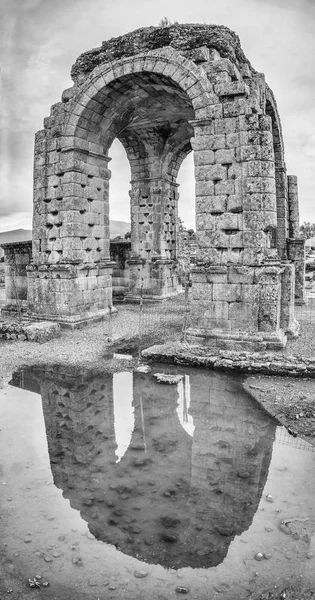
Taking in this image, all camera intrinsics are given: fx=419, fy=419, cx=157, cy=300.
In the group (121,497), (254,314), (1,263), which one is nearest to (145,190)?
(254,314)

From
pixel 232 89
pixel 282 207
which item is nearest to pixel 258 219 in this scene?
pixel 232 89

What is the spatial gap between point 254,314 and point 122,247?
8480mm

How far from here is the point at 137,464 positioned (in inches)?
151

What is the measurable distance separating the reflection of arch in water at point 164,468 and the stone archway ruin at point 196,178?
2.38 meters

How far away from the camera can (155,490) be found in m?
3.41

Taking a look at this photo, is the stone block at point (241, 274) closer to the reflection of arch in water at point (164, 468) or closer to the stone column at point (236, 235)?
the stone column at point (236, 235)

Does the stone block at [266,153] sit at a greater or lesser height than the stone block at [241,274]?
greater

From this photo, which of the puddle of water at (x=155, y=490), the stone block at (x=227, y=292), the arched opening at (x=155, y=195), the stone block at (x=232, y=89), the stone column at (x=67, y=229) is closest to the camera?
the puddle of water at (x=155, y=490)

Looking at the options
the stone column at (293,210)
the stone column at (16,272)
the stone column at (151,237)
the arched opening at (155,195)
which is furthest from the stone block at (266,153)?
the stone column at (151,237)

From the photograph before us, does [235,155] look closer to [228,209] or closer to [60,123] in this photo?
[228,209]

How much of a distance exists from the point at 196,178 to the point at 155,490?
583 cm

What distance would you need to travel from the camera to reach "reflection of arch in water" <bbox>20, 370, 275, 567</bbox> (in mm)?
2893

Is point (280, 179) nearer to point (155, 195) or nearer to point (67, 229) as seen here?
point (155, 195)

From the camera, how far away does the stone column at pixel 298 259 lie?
39.0ft
